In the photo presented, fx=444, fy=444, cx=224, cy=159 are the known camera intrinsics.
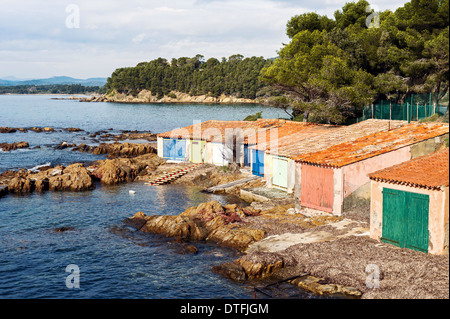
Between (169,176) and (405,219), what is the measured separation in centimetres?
2645

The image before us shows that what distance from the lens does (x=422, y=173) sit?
1927 cm

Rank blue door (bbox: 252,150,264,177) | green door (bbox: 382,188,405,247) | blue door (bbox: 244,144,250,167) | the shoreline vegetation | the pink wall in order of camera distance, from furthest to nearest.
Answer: blue door (bbox: 244,144,250,167), blue door (bbox: 252,150,264,177), the pink wall, green door (bbox: 382,188,405,247), the shoreline vegetation

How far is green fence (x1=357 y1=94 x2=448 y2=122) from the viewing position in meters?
32.4

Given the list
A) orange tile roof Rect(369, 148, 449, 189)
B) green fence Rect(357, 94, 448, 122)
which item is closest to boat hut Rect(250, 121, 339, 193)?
green fence Rect(357, 94, 448, 122)

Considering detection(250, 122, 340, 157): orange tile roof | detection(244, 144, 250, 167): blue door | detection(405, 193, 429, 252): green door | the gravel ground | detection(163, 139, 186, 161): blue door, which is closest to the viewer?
the gravel ground

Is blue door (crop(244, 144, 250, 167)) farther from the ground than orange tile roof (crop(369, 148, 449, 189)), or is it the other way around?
orange tile roof (crop(369, 148, 449, 189))

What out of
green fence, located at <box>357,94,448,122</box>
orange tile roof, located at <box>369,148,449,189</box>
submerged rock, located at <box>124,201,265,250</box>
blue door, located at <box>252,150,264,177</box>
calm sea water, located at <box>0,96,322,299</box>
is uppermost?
green fence, located at <box>357,94,448,122</box>

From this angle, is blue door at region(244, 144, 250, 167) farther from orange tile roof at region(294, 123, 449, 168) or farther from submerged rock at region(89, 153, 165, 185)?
orange tile roof at region(294, 123, 449, 168)

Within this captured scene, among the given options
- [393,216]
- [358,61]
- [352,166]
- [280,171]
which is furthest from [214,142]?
[393,216]

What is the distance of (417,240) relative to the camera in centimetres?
1827

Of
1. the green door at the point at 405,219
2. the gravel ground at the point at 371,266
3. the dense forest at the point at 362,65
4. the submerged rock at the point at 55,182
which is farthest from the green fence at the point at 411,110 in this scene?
the submerged rock at the point at 55,182

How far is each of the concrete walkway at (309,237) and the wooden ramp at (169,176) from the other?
65.2ft

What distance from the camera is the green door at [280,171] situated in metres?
32.4
